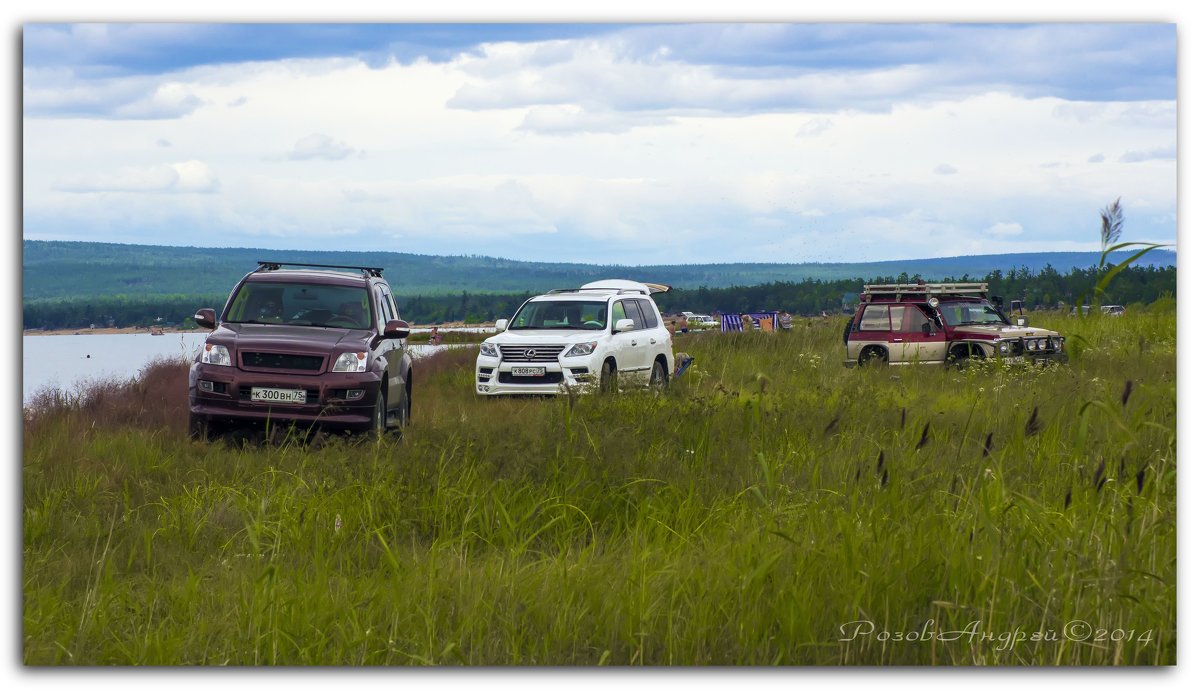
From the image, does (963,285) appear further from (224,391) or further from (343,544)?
(343,544)

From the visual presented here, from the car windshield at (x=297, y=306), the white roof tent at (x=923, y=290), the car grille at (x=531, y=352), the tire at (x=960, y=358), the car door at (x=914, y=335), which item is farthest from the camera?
the white roof tent at (x=923, y=290)

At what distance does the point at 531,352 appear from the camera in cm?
1628

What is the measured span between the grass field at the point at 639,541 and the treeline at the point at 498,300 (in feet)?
1.56

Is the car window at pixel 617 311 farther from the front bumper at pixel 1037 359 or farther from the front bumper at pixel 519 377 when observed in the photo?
the front bumper at pixel 1037 359

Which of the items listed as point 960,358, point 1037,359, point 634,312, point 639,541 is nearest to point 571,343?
point 634,312

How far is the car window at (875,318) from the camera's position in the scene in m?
19.8

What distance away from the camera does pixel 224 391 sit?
11352 millimetres

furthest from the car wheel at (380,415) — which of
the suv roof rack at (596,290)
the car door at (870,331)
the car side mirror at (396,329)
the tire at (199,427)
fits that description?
the car door at (870,331)

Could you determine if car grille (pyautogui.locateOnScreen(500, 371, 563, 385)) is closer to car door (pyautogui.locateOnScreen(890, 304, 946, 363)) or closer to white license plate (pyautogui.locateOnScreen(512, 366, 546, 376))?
white license plate (pyautogui.locateOnScreen(512, 366, 546, 376))

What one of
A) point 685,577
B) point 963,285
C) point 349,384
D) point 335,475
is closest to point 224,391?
point 349,384

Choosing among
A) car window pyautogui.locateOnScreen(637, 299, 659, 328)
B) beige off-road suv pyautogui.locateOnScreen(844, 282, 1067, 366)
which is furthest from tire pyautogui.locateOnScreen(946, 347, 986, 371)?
car window pyautogui.locateOnScreen(637, 299, 659, 328)

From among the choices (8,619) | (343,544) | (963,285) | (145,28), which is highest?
(145,28)

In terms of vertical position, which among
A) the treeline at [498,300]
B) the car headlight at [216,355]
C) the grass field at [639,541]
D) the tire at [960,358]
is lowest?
the grass field at [639,541]

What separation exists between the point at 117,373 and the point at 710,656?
8.35 meters
